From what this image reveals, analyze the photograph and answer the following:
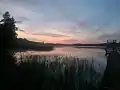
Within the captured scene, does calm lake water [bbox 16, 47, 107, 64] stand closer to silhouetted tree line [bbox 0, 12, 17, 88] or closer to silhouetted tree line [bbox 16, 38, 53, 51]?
silhouetted tree line [bbox 16, 38, 53, 51]

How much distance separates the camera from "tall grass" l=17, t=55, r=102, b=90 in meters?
2.43

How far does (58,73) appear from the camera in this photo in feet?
8.14

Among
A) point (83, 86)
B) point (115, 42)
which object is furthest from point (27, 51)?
point (115, 42)

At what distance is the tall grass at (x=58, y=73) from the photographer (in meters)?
2.43

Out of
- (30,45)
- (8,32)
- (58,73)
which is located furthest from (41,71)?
(8,32)

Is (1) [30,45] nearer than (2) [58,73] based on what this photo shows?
Yes

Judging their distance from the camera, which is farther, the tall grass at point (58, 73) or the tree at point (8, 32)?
the tall grass at point (58, 73)

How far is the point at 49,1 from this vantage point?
2.35 meters

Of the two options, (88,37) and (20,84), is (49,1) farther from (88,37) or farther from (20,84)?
(20,84)

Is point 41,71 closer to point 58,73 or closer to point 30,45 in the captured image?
point 58,73

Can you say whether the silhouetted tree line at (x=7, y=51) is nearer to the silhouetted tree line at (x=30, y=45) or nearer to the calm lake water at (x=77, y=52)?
the silhouetted tree line at (x=30, y=45)

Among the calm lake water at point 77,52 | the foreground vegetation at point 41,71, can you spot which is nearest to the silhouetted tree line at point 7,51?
the foreground vegetation at point 41,71

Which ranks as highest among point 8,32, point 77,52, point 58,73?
point 8,32

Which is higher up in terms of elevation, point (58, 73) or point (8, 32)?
point (8, 32)
